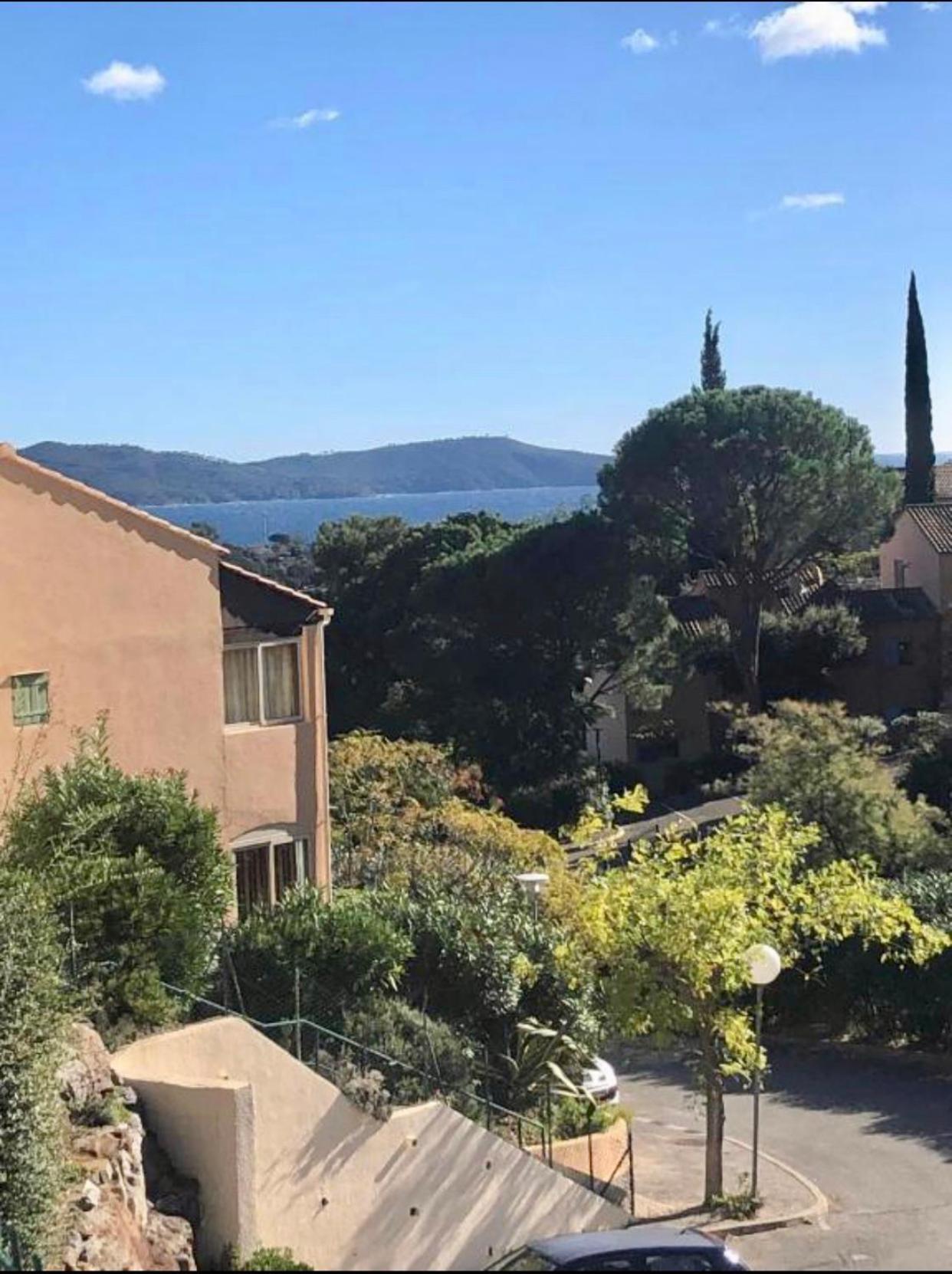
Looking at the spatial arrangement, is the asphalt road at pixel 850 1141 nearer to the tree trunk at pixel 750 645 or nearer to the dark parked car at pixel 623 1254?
the dark parked car at pixel 623 1254

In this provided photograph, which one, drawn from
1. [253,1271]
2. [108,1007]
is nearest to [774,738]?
[108,1007]

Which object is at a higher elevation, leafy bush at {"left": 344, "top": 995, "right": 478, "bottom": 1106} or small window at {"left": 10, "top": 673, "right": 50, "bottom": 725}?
small window at {"left": 10, "top": 673, "right": 50, "bottom": 725}

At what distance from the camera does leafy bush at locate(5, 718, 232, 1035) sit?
44.7 ft

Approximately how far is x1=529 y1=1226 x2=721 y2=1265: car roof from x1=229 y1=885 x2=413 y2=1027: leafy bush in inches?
252

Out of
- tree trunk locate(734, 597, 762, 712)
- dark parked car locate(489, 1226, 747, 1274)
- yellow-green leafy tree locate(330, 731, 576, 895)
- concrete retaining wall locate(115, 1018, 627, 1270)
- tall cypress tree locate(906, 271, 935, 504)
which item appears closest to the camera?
dark parked car locate(489, 1226, 747, 1274)

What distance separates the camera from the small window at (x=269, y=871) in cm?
1805

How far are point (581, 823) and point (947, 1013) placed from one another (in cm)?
836

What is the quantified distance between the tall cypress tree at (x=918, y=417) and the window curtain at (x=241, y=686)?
4858cm

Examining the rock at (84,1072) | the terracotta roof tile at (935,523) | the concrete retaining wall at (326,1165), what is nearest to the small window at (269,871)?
the concrete retaining wall at (326,1165)

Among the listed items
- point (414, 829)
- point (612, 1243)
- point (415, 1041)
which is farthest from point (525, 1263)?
point (414, 829)

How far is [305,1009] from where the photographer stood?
1503cm

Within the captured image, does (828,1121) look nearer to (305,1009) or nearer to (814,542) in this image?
(305,1009)

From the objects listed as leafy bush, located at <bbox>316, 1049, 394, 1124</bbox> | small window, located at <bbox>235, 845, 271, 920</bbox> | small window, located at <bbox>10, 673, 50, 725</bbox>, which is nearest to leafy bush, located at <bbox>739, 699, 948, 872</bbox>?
small window, located at <bbox>235, 845, 271, 920</bbox>

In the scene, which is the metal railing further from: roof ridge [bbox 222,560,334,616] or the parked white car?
roof ridge [bbox 222,560,334,616]
